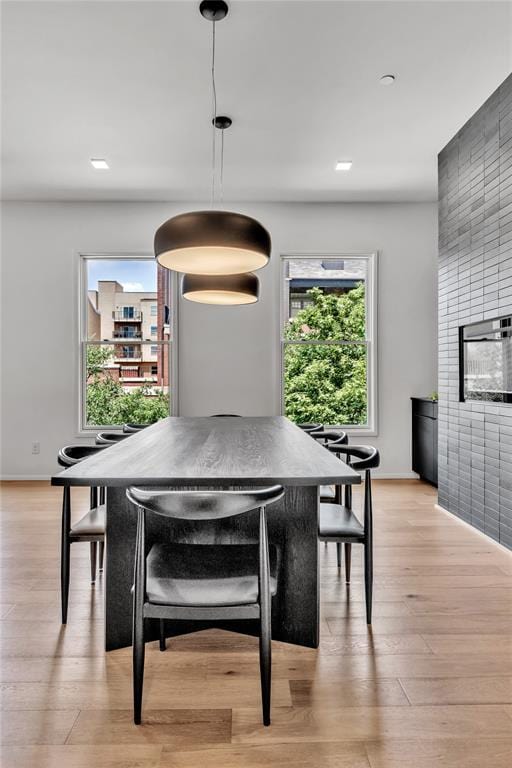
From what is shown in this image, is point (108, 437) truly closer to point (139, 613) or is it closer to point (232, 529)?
point (232, 529)

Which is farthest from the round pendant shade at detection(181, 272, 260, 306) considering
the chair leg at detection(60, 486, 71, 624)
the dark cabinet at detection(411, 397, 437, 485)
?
the dark cabinet at detection(411, 397, 437, 485)

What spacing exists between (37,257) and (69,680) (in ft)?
16.3

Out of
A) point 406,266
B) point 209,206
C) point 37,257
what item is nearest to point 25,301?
point 37,257

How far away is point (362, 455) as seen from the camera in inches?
110

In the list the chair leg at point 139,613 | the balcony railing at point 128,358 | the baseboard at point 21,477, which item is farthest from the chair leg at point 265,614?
the baseboard at point 21,477

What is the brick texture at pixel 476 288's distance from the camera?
3521 millimetres

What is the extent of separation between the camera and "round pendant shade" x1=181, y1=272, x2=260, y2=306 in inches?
137

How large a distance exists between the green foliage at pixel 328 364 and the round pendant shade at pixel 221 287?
2331mm

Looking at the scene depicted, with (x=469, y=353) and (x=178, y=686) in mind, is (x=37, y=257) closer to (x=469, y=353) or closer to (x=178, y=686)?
(x=469, y=353)

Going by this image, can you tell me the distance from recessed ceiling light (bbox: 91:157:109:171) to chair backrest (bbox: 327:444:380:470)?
136 inches

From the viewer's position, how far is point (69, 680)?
1973mm

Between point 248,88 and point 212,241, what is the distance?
1.95 metres

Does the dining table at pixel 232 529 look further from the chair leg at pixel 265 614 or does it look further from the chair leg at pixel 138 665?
the chair leg at pixel 138 665

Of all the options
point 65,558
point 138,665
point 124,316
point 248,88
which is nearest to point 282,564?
point 138,665
